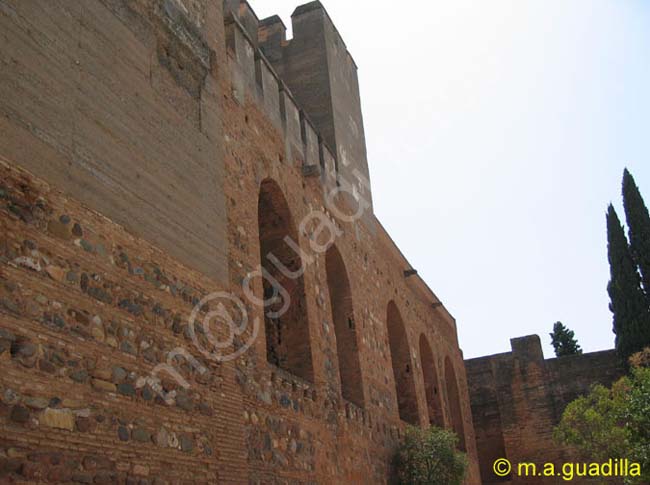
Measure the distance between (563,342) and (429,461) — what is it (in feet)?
60.0

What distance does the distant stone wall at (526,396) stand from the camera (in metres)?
20.1

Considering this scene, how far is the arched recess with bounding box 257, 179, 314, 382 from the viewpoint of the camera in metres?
8.48

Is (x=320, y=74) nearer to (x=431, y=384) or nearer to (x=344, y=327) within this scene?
(x=344, y=327)

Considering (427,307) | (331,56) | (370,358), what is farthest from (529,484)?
(331,56)

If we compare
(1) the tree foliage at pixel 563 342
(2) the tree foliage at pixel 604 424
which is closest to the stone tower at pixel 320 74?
(2) the tree foliage at pixel 604 424

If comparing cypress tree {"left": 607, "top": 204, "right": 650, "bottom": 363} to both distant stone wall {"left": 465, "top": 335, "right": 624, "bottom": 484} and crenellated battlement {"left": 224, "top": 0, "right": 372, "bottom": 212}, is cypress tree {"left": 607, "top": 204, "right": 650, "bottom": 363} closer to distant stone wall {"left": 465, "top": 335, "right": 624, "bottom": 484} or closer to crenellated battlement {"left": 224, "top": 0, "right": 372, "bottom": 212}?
distant stone wall {"left": 465, "top": 335, "right": 624, "bottom": 484}

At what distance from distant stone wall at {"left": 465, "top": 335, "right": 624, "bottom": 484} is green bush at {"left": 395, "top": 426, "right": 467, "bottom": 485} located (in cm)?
977

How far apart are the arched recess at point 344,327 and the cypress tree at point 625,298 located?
1212 centimetres

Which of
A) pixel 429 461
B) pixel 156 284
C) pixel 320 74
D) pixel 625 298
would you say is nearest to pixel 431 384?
pixel 429 461

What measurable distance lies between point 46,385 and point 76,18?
268cm

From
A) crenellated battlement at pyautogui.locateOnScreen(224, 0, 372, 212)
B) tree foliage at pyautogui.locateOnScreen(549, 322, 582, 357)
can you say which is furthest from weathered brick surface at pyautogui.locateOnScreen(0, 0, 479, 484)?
tree foliage at pyautogui.locateOnScreen(549, 322, 582, 357)

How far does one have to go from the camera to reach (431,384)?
596 inches

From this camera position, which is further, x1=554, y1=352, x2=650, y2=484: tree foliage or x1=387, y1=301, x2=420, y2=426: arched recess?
x1=387, y1=301, x2=420, y2=426: arched recess

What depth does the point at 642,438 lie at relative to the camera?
10.5 metres
